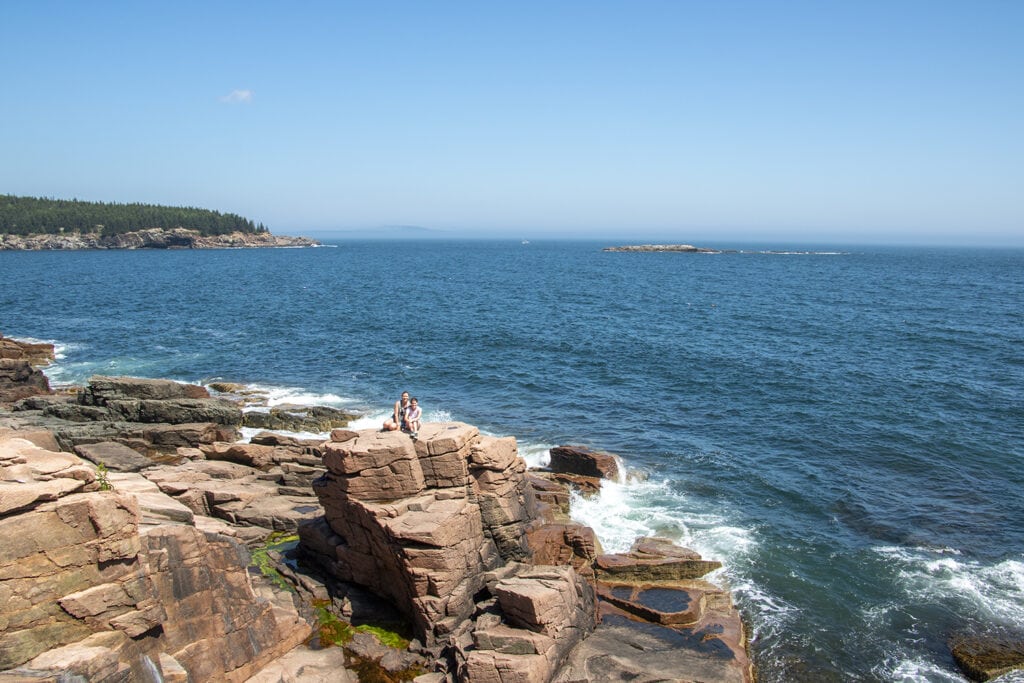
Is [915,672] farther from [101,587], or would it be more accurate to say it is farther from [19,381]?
[19,381]

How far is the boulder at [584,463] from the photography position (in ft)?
111

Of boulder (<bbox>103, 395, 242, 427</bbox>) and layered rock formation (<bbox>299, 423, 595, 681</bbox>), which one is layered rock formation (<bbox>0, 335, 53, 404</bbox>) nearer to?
boulder (<bbox>103, 395, 242, 427</bbox>)

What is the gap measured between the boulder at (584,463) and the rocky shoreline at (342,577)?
3.88 m

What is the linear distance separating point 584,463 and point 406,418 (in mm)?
12595

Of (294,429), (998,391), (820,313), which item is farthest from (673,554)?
(820,313)

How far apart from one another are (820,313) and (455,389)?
54.6 meters

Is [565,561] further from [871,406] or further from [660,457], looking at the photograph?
[871,406]

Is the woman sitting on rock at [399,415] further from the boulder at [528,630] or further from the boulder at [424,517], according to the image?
the boulder at [528,630]

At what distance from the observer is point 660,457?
1485 inches

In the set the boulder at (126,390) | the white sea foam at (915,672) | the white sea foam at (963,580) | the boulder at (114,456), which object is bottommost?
the white sea foam at (915,672)

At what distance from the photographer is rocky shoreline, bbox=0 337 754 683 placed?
14227 mm

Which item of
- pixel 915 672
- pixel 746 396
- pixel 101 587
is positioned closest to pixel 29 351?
pixel 101 587

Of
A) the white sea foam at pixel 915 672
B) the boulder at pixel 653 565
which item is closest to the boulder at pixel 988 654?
the white sea foam at pixel 915 672

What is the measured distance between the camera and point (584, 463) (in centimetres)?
3412
